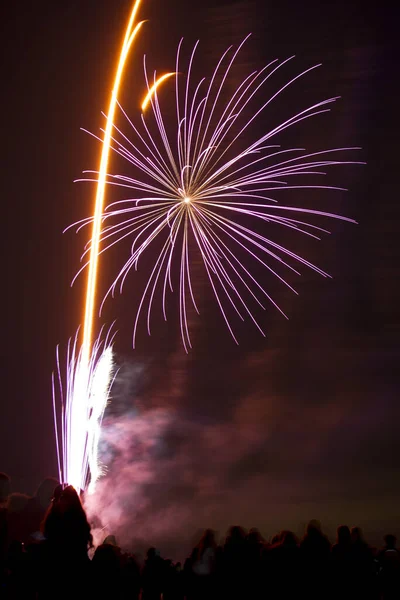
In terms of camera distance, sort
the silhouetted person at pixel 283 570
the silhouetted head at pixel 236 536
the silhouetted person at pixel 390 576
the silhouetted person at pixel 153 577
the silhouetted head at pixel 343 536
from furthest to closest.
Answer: the silhouetted person at pixel 153 577 → the silhouetted head at pixel 343 536 → the silhouetted person at pixel 390 576 → the silhouetted head at pixel 236 536 → the silhouetted person at pixel 283 570

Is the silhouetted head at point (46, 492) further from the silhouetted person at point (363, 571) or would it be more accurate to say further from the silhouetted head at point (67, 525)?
the silhouetted person at point (363, 571)

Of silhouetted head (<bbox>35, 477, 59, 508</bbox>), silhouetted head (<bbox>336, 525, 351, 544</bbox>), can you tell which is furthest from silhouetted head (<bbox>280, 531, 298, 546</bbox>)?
silhouetted head (<bbox>35, 477, 59, 508</bbox>)

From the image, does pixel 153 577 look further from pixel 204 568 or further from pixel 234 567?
pixel 234 567

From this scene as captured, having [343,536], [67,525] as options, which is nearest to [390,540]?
[343,536]

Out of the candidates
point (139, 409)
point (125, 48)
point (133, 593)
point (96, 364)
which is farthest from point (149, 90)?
point (133, 593)

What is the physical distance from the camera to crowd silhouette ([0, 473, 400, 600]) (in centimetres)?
521

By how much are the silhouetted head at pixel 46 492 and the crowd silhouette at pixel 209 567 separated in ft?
5.90

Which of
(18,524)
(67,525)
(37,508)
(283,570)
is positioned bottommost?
(283,570)

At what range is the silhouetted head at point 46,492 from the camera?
7.96m

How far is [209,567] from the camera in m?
5.84

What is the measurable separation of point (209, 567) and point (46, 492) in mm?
2794

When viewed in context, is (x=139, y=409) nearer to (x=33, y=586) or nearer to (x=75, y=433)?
(x=75, y=433)

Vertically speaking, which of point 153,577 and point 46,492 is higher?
point 46,492

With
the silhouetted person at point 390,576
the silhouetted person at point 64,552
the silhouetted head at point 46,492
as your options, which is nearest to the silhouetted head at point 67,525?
the silhouetted person at point 64,552
